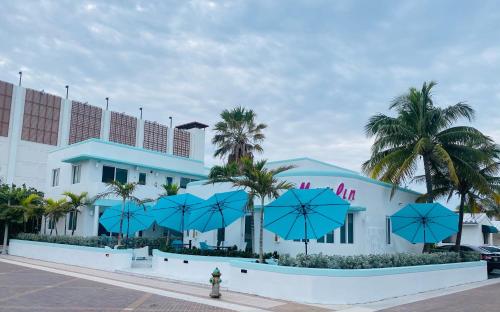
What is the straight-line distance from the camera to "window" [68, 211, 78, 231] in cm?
2852

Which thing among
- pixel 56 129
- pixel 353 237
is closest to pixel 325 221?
pixel 353 237

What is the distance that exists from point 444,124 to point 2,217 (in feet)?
84.8

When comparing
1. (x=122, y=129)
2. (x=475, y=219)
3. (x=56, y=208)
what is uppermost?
(x=122, y=129)

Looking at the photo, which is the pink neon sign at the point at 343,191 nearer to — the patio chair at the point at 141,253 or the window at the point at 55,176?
the patio chair at the point at 141,253

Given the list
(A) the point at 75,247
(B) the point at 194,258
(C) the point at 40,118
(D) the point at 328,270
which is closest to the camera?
(D) the point at 328,270

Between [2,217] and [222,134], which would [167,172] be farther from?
[2,217]

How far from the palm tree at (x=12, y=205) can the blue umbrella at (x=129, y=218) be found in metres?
7.76

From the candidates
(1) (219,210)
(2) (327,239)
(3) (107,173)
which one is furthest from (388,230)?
(3) (107,173)

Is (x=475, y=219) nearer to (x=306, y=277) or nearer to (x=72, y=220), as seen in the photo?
(x=306, y=277)

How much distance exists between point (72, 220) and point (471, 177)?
899 inches

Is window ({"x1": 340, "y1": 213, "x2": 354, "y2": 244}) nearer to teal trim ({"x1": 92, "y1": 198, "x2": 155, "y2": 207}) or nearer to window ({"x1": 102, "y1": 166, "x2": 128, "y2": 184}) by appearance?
teal trim ({"x1": 92, "y1": 198, "x2": 155, "y2": 207})

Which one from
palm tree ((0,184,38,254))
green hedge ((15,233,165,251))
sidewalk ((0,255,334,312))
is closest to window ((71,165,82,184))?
palm tree ((0,184,38,254))

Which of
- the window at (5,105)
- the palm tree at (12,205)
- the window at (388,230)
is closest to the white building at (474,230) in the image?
the window at (388,230)

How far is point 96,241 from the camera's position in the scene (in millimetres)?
23266
